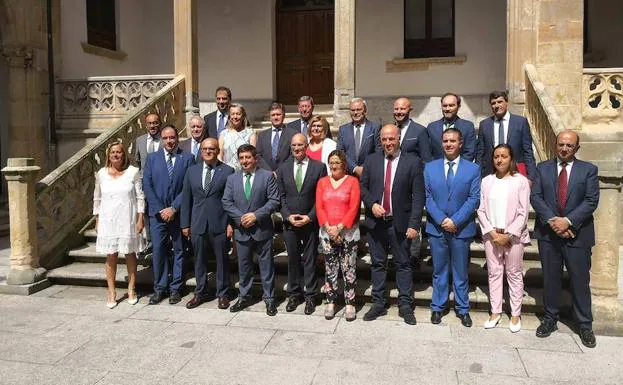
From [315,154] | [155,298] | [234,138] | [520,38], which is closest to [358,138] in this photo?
[315,154]

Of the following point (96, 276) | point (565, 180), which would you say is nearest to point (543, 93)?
point (565, 180)

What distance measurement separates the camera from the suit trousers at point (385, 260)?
530cm

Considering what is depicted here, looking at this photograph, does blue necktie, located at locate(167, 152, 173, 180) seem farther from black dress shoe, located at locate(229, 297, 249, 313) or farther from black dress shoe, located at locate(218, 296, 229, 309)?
black dress shoe, located at locate(229, 297, 249, 313)

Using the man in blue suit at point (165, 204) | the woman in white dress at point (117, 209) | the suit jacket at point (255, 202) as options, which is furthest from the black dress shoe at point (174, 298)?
the suit jacket at point (255, 202)

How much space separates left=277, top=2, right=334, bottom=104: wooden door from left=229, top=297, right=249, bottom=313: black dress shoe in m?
8.04

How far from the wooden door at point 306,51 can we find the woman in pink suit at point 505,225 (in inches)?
324

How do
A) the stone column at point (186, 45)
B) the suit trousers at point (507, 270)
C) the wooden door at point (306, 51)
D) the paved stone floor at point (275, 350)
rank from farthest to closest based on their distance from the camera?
the wooden door at point (306, 51) → the stone column at point (186, 45) → the suit trousers at point (507, 270) → the paved stone floor at point (275, 350)

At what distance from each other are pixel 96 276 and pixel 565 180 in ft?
18.0

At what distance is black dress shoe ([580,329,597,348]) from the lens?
15.1 feet

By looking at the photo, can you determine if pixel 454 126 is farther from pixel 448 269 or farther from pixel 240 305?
pixel 240 305

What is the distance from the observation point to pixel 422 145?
18.9 ft

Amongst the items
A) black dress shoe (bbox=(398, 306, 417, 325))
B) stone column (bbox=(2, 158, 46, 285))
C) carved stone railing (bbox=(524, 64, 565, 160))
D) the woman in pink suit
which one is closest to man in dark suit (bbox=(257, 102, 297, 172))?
black dress shoe (bbox=(398, 306, 417, 325))

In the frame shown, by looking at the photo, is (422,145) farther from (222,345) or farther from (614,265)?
(222,345)

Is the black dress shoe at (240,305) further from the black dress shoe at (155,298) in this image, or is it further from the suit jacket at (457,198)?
the suit jacket at (457,198)
